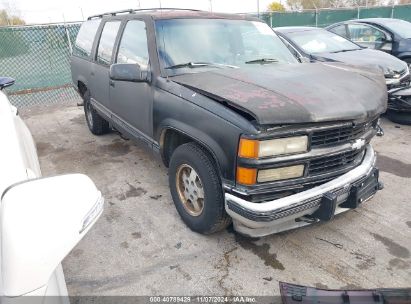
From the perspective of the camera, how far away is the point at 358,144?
2.68m

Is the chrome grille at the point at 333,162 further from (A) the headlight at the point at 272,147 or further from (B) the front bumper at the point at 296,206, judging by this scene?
(A) the headlight at the point at 272,147

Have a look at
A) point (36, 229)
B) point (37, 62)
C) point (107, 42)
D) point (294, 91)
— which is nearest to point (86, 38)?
point (107, 42)

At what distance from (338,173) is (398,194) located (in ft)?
4.87

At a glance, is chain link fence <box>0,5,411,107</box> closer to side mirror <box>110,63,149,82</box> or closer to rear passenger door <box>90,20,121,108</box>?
rear passenger door <box>90,20,121,108</box>

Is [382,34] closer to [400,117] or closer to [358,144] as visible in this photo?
[400,117]

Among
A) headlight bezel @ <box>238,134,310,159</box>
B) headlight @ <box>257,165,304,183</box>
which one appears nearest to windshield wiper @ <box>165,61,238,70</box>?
headlight bezel @ <box>238,134,310,159</box>

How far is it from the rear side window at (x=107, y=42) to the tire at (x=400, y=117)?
4.74 m

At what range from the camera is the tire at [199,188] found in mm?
2607

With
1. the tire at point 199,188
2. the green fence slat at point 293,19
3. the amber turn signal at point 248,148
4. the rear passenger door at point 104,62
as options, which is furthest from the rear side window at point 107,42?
the green fence slat at point 293,19

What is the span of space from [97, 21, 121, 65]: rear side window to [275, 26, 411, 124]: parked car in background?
2836 mm

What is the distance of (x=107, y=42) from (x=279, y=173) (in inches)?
117

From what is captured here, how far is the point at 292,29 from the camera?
7.14 metres

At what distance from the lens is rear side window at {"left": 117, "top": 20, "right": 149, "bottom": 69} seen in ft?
10.9

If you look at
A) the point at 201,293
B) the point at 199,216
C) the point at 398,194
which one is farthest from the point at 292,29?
the point at 201,293
